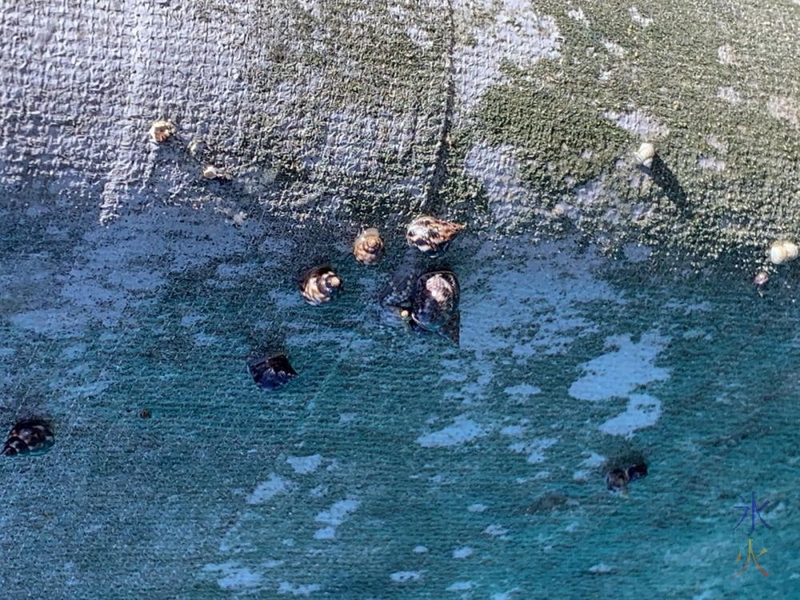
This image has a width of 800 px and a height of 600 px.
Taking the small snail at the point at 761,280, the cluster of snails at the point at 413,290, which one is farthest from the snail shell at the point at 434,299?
the small snail at the point at 761,280

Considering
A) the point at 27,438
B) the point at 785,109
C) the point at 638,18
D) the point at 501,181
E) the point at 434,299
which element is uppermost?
the point at 638,18

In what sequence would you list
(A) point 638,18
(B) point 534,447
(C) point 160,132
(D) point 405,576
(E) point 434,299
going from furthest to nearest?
(D) point 405,576 < (B) point 534,447 < (A) point 638,18 < (E) point 434,299 < (C) point 160,132

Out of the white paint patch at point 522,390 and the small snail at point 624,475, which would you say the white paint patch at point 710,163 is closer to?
the white paint patch at point 522,390

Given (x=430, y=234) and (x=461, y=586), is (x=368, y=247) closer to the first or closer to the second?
(x=430, y=234)

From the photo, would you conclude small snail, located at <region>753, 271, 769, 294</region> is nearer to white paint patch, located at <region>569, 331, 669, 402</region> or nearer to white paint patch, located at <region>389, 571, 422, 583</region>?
white paint patch, located at <region>569, 331, 669, 402</region>

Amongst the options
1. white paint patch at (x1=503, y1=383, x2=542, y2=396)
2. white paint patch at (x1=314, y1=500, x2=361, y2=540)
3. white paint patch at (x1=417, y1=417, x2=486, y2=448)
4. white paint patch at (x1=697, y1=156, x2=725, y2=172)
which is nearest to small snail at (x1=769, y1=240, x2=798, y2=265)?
white paint patch at (x1=697, y1=156, x2=725, y2=172)

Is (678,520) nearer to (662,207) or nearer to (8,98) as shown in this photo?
(662,207)

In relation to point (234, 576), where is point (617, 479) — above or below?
above

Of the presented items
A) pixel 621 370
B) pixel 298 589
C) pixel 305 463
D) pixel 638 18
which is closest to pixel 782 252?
pixel 621 370
